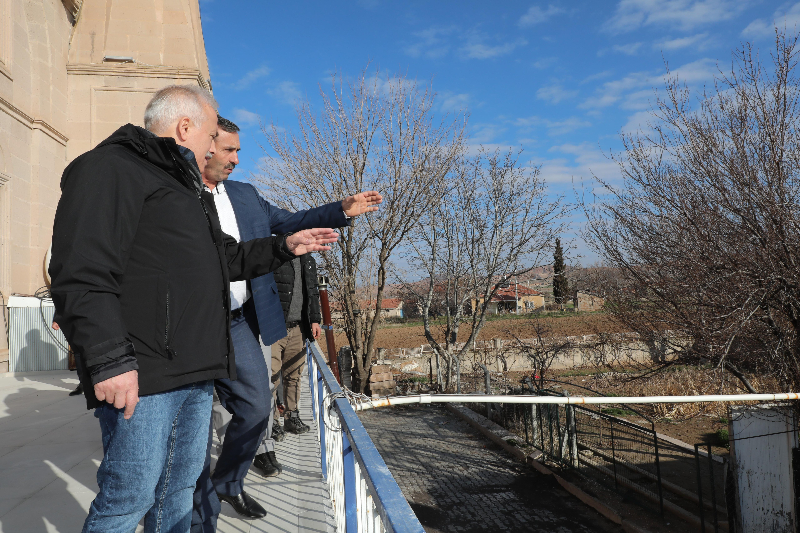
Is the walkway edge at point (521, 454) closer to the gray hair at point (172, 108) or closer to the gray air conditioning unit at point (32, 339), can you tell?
the gray hair at point (172, 108)

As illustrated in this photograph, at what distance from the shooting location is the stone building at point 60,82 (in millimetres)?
9508

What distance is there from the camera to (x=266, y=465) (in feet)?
11.7

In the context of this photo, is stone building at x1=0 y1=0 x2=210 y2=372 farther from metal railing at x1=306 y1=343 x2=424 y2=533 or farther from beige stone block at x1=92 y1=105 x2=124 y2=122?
metal railing at x1=306 y1=343 x2=424 y2=533

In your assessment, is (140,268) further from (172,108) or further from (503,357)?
(503,357)

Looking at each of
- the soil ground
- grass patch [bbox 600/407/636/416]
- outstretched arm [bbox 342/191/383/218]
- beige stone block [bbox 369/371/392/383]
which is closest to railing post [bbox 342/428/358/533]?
outstretched arm [bbox 342/191/383/218]

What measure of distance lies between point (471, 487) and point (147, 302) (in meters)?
9.02

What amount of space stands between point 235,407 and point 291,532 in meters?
0.75

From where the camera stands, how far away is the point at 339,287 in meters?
14.7

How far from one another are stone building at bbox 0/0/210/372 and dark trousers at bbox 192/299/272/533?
869cm

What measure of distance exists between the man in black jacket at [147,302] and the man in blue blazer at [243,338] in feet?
2.08

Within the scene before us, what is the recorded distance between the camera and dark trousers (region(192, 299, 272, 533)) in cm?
255

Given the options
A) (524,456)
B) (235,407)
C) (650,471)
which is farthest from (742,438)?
(235,407)

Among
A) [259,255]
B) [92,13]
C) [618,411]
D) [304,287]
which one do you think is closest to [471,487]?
[304,287]

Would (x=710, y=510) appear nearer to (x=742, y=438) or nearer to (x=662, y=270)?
(x=742, y=438)
